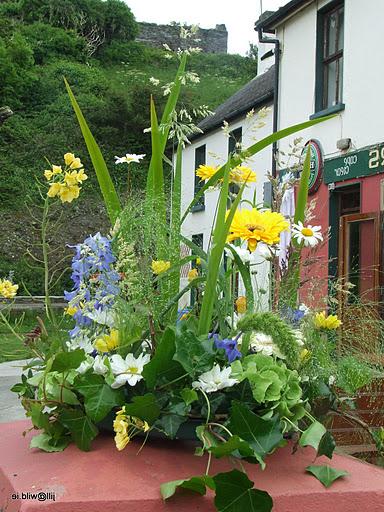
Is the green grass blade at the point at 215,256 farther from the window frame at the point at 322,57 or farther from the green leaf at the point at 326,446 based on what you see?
the window frame at the point at 322,57

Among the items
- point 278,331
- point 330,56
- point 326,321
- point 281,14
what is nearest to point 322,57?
point 330,56

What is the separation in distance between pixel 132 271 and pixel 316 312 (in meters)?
0.39

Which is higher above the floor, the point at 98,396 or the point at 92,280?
the point at 92,280

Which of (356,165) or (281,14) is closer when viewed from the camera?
(356,165)

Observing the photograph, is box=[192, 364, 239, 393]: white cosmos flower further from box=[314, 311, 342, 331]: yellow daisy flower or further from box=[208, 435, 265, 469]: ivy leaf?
box=[314, 311, 342, 331]: yellow daisy flower

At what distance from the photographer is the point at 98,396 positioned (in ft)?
4.33

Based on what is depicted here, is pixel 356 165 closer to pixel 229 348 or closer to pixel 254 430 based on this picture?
pixel 229 348

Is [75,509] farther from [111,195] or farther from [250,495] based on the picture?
[111,195]

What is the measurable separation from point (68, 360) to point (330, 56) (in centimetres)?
973

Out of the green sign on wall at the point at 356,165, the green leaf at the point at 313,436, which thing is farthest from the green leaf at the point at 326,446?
the green sign on wall at the point at 356,165

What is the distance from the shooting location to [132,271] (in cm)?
144

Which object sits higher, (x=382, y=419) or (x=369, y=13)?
(x=369, y=13)

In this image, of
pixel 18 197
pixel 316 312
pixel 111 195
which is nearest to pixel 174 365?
pixel 316 312

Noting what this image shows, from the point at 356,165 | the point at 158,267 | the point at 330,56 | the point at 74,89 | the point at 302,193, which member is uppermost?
the point at 74,89
